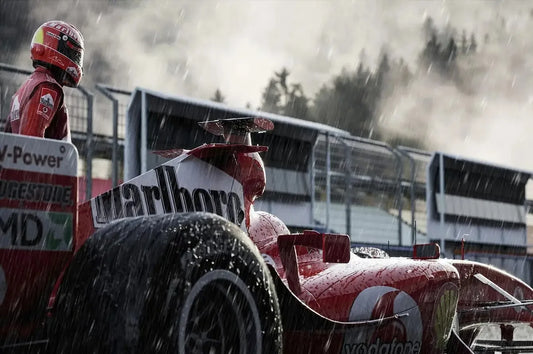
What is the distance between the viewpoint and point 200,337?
2393 millimetres

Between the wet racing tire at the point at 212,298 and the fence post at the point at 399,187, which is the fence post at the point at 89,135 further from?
the fence post at the point at 399,187

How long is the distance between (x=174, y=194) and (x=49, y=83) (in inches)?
26.9

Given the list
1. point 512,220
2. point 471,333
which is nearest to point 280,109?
point 512,220

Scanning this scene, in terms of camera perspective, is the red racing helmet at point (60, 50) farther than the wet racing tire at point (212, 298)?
Yes

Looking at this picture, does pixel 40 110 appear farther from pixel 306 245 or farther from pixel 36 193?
pixel 306 245

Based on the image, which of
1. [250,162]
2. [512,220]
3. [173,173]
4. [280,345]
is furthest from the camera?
[512,220]

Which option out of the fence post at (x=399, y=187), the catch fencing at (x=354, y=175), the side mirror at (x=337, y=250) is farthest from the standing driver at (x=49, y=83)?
the fence post at (x=399, y=187)

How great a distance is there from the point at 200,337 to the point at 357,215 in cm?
2012

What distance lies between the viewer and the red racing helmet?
3.44 m

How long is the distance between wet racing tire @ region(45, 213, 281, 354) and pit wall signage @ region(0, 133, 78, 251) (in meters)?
0.12

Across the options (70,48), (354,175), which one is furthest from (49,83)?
(354,175)

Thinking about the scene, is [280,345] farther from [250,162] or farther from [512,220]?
[512,220]

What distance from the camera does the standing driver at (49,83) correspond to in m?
3.23

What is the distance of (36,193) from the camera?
2.43m
